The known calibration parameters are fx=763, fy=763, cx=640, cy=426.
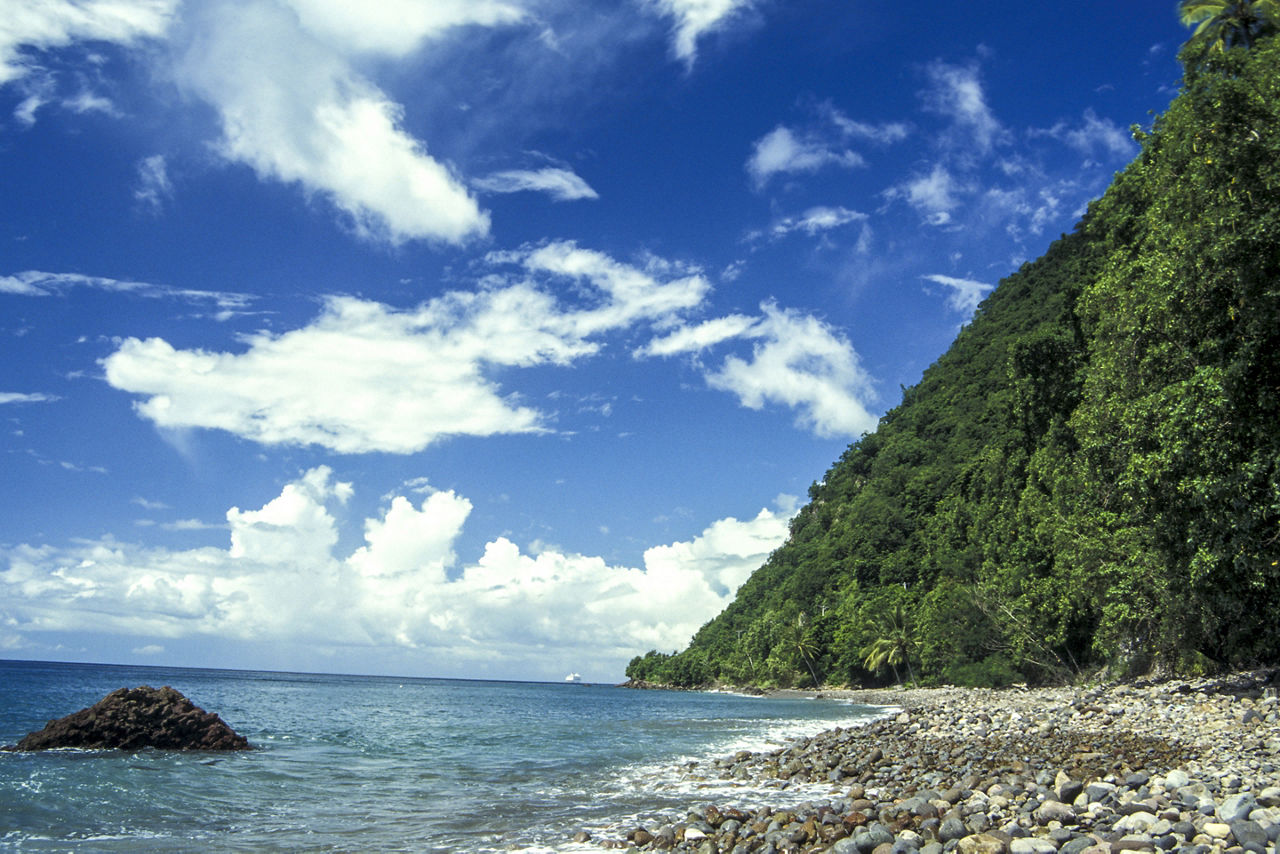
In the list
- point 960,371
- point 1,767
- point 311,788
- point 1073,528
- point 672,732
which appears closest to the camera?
point 311,788

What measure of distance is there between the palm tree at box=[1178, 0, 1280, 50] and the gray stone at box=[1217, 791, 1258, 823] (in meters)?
25.6

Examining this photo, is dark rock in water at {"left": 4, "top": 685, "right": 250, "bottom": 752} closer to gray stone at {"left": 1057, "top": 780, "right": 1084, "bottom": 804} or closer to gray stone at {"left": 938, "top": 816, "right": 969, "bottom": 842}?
gray stone at {"left": 938, "top": 816, "right": 969, "bottom": 842}

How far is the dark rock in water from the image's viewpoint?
902 inches

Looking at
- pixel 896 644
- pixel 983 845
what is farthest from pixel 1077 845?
pixel 896 644

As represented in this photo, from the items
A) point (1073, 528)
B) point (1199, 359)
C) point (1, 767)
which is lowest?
point (1, 767)

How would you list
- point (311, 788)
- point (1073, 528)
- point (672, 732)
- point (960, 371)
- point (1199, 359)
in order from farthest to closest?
point (960, 371) < point (672, 732) < point (1073, 528) < point (311, 788) < point (1199, 359)

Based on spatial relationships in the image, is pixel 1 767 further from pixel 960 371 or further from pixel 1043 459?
pixel 960 371

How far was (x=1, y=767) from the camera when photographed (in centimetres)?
1898

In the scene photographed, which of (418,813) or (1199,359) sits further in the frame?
(1199,359)

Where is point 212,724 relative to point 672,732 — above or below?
above

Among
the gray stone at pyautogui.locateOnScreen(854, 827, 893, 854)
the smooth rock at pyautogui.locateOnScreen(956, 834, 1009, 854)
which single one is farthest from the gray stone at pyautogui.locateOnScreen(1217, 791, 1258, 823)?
the gray stone at pyautogui.locateOnScreen(854, 827, 893, 854)

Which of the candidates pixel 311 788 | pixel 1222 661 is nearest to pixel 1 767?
pixel 311 788

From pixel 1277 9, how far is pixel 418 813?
27.8 meters

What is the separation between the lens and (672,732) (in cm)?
3419
